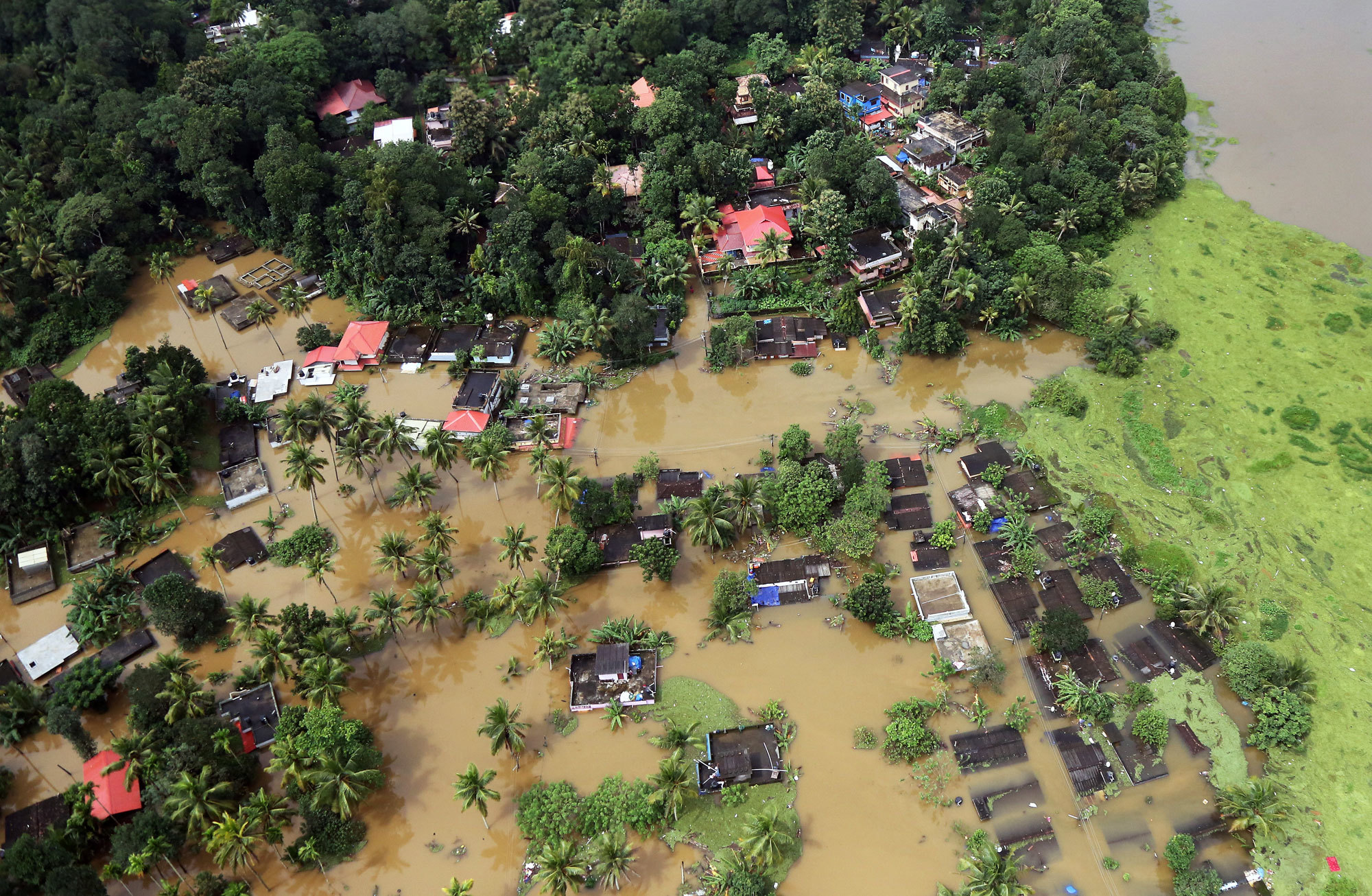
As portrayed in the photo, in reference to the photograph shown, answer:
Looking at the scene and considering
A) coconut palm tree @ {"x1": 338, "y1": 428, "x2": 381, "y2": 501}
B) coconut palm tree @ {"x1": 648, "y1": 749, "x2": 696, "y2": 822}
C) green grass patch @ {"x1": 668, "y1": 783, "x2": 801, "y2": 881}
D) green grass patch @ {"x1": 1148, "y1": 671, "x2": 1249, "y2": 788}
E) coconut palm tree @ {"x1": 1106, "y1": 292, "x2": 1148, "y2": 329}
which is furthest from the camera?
coconut palm tree @ {"x1": 1106, "y1": 292, "x2": 1148, "y2": 329}

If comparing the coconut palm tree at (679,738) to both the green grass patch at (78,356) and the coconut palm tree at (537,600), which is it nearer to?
the coconut palm tree at (537,600)

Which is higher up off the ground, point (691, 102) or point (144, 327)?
point (691, 102)

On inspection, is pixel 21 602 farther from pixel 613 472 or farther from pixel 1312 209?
pixel 1312 209

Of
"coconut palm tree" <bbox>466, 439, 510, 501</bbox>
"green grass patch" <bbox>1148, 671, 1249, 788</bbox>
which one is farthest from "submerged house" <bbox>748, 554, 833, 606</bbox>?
"green grass patch" <bbox>1148, 671, 1249, 788</bbox>

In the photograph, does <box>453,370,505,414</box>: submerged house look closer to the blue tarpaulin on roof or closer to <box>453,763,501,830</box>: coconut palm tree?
the blue tarpaulin on roof

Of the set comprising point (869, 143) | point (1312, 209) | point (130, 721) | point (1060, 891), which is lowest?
point (1060, 891)

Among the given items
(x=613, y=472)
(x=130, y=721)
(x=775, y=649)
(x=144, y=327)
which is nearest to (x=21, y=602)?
(x=130, y=721)

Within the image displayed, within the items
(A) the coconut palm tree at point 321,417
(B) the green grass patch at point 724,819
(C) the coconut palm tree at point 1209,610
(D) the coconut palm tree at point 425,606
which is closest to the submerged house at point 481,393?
(A) the coconut palm tree at point 321,417

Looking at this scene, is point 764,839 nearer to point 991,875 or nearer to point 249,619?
point 991,875
